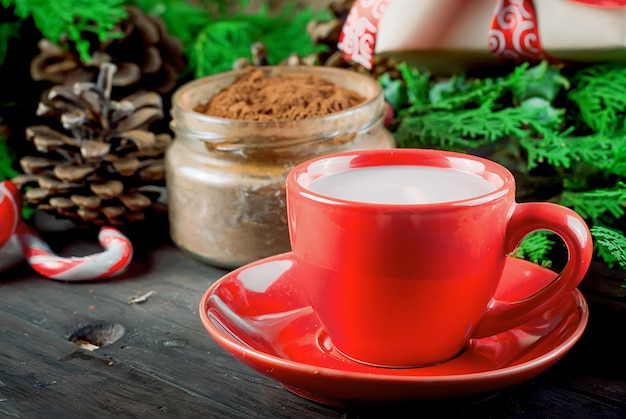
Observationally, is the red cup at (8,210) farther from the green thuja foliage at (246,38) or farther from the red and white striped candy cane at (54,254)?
the green thuja foliage at (246,38)

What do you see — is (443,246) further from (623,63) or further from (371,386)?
(623,63)

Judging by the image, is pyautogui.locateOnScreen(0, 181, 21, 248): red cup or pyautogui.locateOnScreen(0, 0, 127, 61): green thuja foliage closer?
pyautogui.locateOnScreen(0, 181, 21, 248): red cup

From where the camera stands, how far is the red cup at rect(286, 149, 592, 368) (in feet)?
1.42

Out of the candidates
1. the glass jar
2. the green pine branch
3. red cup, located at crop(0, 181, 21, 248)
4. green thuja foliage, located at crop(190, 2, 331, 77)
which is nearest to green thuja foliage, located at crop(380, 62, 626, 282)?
the green pine branch

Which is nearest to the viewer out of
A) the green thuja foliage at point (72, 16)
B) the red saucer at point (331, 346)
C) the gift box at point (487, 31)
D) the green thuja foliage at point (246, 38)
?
the red saucer at point (331, 346)

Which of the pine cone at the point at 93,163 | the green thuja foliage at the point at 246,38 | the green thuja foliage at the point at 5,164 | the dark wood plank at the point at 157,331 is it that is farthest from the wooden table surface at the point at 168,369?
the green thuja foliage at the point at 246,38

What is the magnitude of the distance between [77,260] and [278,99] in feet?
0.80

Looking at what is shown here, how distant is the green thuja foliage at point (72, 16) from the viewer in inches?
34.4

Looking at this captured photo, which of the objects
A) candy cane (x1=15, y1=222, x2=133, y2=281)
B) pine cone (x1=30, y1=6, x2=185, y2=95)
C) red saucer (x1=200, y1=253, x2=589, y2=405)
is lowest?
candy cane (x1=15, y1=222, x2=133, y2=281)

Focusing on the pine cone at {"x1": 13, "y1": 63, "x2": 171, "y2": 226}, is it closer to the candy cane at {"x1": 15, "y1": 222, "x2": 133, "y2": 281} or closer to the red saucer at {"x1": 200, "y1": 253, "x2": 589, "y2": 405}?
the candy cane at {"x1": 15, "y1": 222, "x2": 133, "y2": 281}

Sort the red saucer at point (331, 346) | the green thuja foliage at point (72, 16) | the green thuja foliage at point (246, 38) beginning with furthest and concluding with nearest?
the green thuja foliage at point (246, 38), the green thuja foliage at point (72, 16), the red saucer at point (331, 346)

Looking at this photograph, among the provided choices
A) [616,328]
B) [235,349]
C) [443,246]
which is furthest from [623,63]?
[235,349]

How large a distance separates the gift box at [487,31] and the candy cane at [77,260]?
0.31 meters

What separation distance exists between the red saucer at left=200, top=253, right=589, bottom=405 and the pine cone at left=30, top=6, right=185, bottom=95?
46cm
